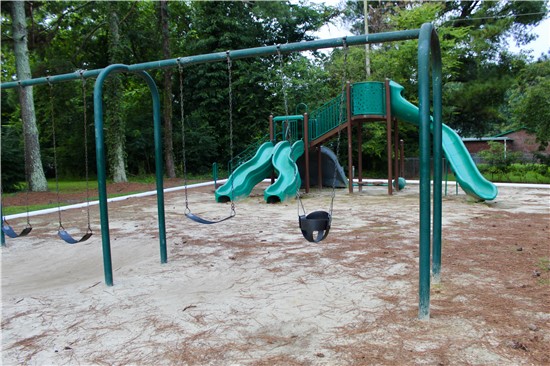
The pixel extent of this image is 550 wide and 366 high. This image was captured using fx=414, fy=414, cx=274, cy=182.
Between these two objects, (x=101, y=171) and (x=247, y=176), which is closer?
(x=101, y=171)

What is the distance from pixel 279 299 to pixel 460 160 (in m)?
9.06

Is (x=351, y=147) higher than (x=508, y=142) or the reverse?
the reverse

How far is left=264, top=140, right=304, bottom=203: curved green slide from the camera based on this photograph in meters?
11.2

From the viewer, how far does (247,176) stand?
1248 cm

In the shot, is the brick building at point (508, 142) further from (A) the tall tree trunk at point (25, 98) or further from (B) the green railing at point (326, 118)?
(A) the tall tree trunk at point (25, 98)

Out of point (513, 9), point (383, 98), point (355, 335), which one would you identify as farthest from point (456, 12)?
point (355, 335)

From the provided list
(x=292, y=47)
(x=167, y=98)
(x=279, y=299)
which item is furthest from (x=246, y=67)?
(x=279, y=299)

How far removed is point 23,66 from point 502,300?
52.2 feet

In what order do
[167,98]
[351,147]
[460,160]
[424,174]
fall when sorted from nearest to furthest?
1. [424,174]
2. [460,160]
3. [351,147]
4. [167,98]

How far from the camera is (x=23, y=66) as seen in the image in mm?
14281

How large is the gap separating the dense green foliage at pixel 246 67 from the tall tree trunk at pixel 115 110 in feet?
5.05

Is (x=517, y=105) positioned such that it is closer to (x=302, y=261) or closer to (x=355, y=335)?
(x=302, y=261)

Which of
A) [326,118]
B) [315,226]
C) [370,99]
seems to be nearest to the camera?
[315,226]

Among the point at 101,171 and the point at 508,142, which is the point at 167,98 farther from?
the point at 508,142
